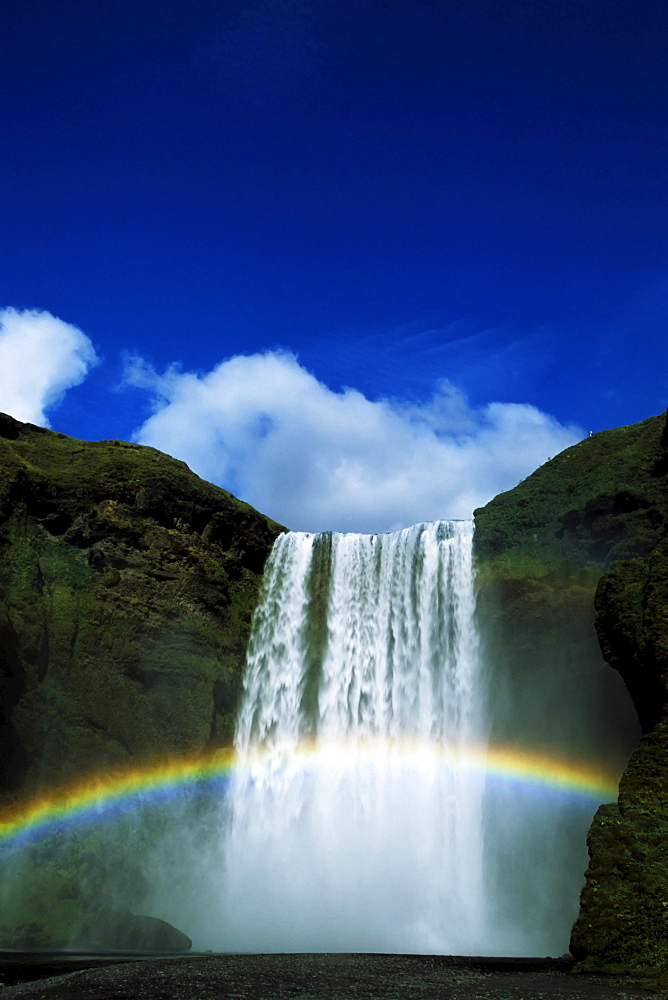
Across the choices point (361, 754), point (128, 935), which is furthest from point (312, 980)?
point (361, 754)

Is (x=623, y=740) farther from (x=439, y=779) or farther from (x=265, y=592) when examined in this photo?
(x=265, y=592)

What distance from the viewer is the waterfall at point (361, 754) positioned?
Result: 29375 millimetres

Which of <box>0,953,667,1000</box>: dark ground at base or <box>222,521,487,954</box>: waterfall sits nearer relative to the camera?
<box>0,953,667,1000</box>: dark ground at base

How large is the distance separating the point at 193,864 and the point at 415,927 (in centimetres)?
1047

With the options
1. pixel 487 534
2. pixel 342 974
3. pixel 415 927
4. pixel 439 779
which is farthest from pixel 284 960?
pixel 487 534

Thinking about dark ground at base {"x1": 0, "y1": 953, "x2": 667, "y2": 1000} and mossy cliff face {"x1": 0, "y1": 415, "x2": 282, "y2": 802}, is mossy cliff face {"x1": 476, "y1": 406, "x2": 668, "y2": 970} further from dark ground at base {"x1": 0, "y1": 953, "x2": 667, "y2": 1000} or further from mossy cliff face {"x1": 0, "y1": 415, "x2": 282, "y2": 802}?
mossy cliff face {"x1": 0, "y1": 415, "x2": 282, "y2": 802}

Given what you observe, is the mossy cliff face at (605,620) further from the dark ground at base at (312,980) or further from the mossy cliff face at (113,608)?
the mossy cliff face at (113,608)

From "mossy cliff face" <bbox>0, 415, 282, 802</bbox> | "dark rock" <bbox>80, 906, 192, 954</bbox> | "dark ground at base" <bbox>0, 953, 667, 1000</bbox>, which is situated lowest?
"dark rock" <bbox>80, 906, 192, 954</bbox>

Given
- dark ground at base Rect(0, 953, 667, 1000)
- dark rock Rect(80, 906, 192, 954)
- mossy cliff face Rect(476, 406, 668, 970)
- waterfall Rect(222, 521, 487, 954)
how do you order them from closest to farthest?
dark ground at base Rect(0, 953, 667, 1000) → mossy cliff face Rect(476, 406, 668, 970) → dark rock Rect(80, 906, 192, 954) → waterfall Rect(222, 521, 487, 954)

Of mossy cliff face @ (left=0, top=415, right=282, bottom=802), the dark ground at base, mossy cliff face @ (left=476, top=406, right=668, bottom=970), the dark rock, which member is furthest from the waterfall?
the dark ground at base

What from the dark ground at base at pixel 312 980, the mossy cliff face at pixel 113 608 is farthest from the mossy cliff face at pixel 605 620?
the mossy cliff face at pixel 113 608

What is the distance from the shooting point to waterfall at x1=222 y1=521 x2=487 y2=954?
29375mm

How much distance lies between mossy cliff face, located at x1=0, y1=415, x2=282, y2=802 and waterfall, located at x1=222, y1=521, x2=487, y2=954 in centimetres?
257

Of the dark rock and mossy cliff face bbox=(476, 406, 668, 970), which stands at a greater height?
mossy cliff face bbox=(476, 406, 668, 970)
